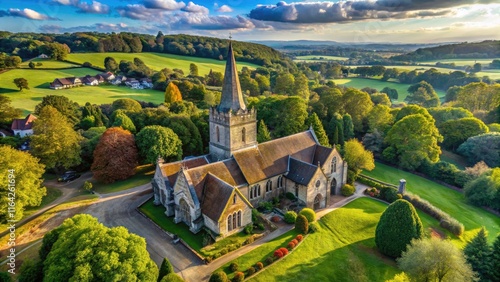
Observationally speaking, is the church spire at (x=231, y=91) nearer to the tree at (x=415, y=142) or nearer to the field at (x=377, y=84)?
the tree at (x=415, y=142)

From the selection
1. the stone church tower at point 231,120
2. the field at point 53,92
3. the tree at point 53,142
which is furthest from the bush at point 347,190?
the field at point 53,92

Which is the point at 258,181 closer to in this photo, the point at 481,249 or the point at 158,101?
the point at 481,249

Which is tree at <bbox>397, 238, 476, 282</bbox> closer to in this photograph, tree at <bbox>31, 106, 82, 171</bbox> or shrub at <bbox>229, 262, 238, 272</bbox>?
shrub at <bbox>229, 262, 238, 272</bbox>

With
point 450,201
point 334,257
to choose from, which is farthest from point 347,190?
Result: point 450,201

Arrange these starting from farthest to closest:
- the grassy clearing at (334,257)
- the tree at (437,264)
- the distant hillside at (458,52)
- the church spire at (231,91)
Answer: the distant hillside at (458,52) → the church spire at (231,91) → the grassy clearing at (334,257) → the tree at (437,264)

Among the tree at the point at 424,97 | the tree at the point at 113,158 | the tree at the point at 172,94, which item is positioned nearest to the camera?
the tree at the point at 113,158

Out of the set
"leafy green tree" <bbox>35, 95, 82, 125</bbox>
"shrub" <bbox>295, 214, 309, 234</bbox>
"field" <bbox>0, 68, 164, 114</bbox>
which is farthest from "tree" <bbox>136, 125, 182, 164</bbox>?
"field" <bbox>0, 68, 164, 114</bbox>
